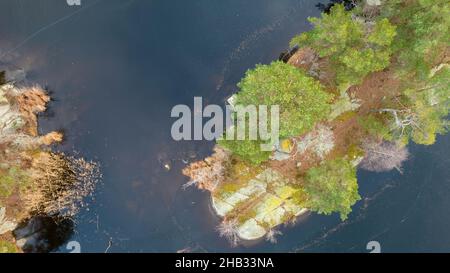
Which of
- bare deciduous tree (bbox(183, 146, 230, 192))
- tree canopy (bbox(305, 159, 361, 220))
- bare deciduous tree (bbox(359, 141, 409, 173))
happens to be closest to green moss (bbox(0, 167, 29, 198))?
bare deciduous tree (bbox(183, 146, 230, 192))

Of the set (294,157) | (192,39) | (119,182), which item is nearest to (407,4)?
(294,157)

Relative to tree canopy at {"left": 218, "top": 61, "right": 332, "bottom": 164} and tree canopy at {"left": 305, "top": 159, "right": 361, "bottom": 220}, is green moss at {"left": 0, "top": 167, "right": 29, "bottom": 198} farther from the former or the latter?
tree canopy at {"left": 305, "top": 159, "right": 361, "bottom": 220}

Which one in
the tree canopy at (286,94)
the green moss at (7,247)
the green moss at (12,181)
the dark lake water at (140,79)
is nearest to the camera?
the tree canopy at (286,94)

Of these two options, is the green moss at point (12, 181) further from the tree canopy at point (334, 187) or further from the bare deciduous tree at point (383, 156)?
the bare deciduous tree at point (383, 156)

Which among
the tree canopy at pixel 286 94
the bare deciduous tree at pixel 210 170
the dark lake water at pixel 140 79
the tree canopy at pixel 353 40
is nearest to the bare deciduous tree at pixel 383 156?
the tree canopy at pixel 353 40

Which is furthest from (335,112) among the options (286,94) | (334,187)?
(286,94)

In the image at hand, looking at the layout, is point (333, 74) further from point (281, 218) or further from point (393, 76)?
point (281, 218)
